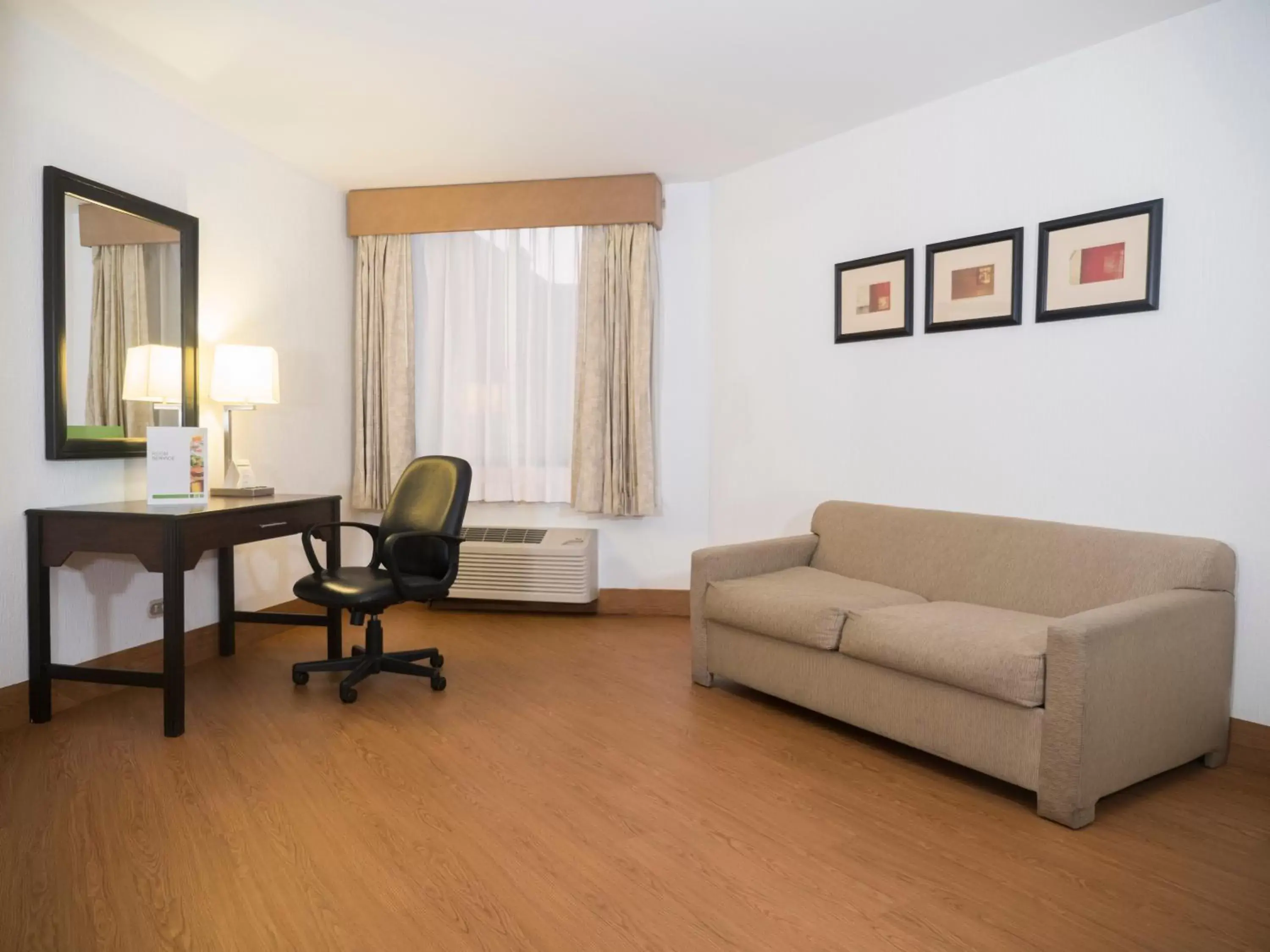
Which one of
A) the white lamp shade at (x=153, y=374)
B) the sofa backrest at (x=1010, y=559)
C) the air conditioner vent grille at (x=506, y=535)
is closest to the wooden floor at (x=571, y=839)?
the sofa backrest at (x=1010, y=559)

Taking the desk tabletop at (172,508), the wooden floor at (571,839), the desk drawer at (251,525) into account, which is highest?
the desk tabletop at (172,508)

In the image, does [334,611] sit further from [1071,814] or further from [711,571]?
[1071,814]

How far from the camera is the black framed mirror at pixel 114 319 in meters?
3.07

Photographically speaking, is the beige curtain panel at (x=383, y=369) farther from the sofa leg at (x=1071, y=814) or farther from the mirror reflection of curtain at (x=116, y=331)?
the sofa leg at (x=1071, y=814)

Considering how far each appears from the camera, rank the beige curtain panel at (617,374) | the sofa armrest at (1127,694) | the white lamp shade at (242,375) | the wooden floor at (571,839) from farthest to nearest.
Answer: the beige curtain panel at (617,374) < the white lamp shade at (242,375) < the sofa armrest at (1127,694) < the wooden floor at (571,839)

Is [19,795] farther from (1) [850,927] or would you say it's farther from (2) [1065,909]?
(2) [1065,909]

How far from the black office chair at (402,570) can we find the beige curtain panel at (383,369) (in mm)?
1172

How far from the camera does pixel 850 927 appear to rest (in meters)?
1.80

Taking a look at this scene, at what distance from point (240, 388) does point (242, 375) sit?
60 mm

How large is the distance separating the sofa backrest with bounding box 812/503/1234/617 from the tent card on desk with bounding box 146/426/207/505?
8.85ft

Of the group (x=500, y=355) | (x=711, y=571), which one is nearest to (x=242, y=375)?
(x=500, y=355)

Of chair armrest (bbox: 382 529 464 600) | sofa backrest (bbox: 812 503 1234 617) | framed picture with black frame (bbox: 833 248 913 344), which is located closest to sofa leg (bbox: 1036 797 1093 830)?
sofa backrest (bbox: 812 503 1234 617)

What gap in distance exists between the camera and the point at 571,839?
2186 mm

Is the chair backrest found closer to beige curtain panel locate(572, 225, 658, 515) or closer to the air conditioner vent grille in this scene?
the air conditioner vent grille
